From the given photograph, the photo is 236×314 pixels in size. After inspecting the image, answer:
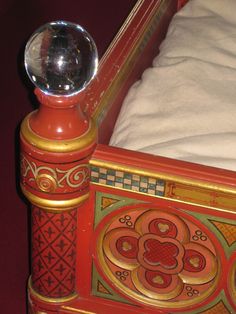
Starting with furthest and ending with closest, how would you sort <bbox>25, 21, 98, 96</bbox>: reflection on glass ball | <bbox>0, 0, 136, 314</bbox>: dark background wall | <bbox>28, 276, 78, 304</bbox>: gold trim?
<bbox>0, 0, 136, 314</bbox>: dark background wall
<bbox>28, 276, 78, 304</bbox>: gold trim
<bbox>25, 21, 98, 96</bbox>: reflection on glass ball

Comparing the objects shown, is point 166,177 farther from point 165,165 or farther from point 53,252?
point 53,252

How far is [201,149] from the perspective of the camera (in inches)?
44.1

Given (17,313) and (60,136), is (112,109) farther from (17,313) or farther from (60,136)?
(17,313)

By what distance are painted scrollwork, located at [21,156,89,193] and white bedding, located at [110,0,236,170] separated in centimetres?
15

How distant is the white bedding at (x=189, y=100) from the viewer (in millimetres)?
1131

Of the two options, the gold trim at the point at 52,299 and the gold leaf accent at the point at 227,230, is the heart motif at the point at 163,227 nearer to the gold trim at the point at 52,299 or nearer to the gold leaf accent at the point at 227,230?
the gold leaf accent at the point at 227,230

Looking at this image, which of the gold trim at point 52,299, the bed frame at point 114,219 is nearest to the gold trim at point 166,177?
the bed frame at point 114,219

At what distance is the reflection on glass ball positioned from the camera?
932 millimetres

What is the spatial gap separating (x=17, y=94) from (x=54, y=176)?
75 centimetres

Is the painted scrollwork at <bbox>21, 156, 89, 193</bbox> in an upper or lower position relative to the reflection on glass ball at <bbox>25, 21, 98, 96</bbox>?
lower

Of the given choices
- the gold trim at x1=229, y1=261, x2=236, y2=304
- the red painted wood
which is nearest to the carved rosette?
the red painted wood

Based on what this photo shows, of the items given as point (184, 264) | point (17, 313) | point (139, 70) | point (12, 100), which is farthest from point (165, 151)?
point (12, 100)

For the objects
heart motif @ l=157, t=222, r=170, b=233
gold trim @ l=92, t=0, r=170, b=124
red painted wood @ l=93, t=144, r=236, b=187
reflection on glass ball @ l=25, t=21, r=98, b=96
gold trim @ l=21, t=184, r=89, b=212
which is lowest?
heart motif @ l=157, t=222, r=170, b=233

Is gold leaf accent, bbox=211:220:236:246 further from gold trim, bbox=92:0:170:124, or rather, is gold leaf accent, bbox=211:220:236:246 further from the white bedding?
gold trim, bbox=92:0:170:124
